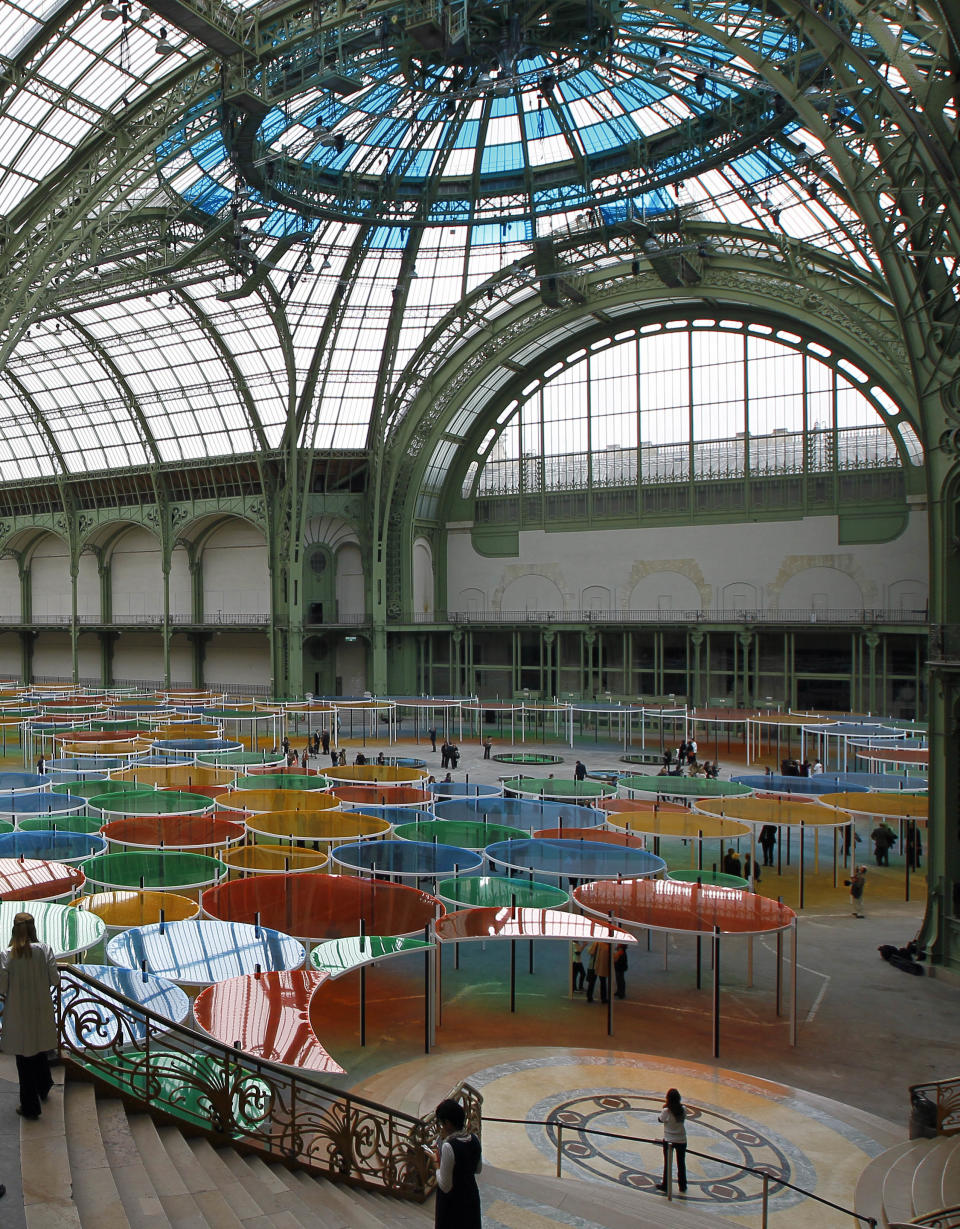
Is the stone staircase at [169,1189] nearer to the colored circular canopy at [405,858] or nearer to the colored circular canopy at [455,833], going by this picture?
the colored circular canopy at [405,858]

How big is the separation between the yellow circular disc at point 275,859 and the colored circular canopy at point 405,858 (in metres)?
0.56

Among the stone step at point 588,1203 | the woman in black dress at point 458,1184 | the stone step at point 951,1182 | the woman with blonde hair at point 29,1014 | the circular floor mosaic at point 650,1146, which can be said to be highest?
the woman with blonde hair at point 29,1014

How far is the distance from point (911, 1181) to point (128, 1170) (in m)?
8.61

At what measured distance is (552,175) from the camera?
4634 centimetres

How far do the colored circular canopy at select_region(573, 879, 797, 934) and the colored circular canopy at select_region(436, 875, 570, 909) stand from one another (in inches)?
→ 20.1

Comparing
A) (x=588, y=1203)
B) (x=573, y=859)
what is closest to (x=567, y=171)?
(x=573, y=859)

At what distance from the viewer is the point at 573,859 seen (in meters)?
20.5

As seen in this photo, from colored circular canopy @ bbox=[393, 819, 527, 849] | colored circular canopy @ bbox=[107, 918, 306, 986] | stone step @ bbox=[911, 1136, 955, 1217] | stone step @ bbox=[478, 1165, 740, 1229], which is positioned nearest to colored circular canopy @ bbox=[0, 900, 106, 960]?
colored circular canopy @ bbox=[107, 918, 306, 986]

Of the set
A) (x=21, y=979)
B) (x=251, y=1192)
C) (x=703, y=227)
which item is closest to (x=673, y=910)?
(x=251, y=1192)

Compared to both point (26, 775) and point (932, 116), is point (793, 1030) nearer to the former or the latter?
point (932, 116)

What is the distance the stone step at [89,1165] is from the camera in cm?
607

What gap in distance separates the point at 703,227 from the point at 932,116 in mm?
33297

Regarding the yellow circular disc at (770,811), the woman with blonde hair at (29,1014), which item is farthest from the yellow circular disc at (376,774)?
the woman with blonde hair at (29,1014)

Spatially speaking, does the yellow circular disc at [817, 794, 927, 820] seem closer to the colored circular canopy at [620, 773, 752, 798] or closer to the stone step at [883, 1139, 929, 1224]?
the colored circular canopy at [620, 773, 752, 798]
